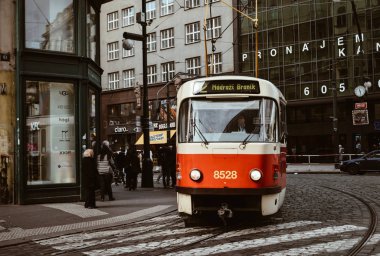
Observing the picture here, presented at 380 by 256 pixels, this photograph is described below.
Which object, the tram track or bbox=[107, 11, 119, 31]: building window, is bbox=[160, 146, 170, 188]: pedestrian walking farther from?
bbox=[107, 11, 119, 31]: building window

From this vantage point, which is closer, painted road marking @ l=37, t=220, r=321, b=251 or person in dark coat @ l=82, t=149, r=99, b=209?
painted road marking @ l=37, t=220, r=321, b=251

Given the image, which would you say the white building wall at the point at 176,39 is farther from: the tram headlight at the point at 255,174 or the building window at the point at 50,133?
the tram headlight at the point at 255,174

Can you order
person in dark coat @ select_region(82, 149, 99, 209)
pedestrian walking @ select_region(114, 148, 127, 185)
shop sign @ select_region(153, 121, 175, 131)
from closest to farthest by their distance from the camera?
person in dark coat @ select_region(82, 149, 99, 209) < pedestrian walking @ select_region(114, 148, 127, 185) < shop sign @ select_region(153, 121, 175, 131)

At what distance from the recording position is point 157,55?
51438mm

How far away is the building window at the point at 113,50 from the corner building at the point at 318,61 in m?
14.7

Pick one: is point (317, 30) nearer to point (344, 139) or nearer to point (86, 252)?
point (344, 139)

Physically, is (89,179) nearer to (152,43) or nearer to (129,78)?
(152,43)

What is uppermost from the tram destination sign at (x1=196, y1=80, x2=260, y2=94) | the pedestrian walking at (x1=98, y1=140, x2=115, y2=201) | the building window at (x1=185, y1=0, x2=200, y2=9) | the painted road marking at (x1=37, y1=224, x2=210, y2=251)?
the building window at (x1=185, y1=0, x2=200, y2=9)

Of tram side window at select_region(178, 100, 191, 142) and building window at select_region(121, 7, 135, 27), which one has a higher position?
building window at select_region(121, 7, 135, 27)

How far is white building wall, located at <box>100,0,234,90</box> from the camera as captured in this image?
4625cm

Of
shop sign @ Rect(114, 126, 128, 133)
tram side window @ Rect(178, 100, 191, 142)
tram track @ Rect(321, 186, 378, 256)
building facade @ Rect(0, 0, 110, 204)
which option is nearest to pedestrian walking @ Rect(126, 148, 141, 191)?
building facade @ Rect(0, 0, 110, 204)

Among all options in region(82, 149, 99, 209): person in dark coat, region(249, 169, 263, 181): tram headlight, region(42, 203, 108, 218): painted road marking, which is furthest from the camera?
region(82, 149, 99, 209): person in dark coat

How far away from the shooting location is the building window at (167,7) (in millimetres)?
50344

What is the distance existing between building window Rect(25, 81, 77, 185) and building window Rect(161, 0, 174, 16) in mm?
36040
